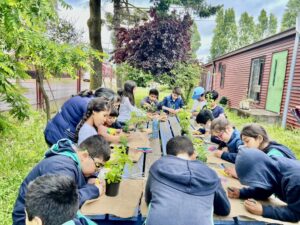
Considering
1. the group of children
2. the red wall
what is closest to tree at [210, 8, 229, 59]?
the red wall

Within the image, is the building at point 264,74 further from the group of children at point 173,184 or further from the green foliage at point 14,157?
the group of children at point 173,184

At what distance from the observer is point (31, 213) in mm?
1271

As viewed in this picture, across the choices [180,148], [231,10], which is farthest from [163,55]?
[231,10]

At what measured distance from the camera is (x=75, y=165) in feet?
6.03

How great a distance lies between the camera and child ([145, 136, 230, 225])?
1.60 m

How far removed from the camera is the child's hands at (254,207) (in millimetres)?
1853

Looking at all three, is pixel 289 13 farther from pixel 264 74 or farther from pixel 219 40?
pixel 264 74

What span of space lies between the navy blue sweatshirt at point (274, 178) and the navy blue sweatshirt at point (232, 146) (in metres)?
1.02

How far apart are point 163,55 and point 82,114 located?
27.2ft

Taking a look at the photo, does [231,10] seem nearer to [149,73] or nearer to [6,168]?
[149,73]

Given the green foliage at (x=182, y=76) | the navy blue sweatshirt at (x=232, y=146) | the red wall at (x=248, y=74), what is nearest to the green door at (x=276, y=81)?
the red wall at (x=248, y=74)

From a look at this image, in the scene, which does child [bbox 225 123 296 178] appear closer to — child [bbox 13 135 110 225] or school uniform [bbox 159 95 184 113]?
child [bbox 13 135 110 225]

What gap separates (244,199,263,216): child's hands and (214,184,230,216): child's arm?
154 mm

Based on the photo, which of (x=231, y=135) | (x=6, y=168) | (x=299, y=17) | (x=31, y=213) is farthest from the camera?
(x=299, y=17)
